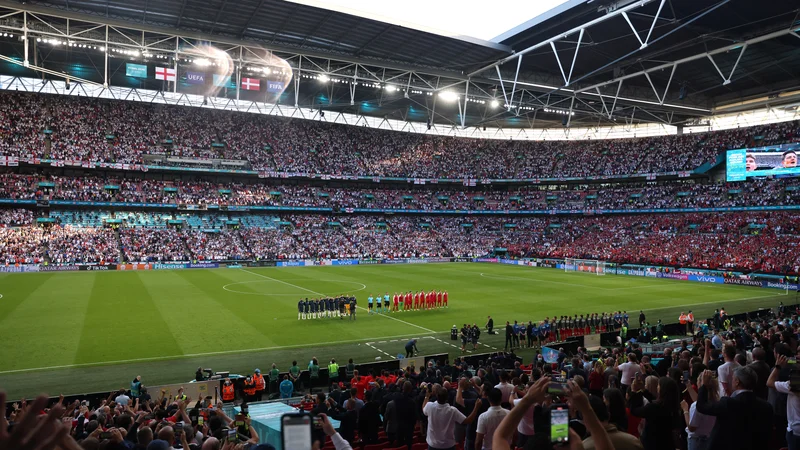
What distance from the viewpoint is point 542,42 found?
117ft

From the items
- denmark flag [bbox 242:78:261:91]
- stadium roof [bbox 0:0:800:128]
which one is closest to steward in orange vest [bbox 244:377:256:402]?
denmark flag [bbox 242:78:261:91]

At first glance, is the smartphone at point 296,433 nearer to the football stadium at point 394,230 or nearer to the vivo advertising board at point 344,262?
the football stadium at point 394,230

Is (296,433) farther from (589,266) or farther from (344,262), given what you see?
(344,262)

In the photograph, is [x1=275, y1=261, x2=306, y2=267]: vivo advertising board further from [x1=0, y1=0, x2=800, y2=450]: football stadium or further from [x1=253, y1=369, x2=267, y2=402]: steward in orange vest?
[x1=253, y1=369, x2=267, y2=402]: steward in orange vest

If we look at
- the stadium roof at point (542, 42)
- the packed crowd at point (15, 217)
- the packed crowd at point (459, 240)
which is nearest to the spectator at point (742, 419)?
the stadium roof at point (542, 42)

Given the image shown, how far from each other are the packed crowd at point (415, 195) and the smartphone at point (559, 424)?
63560 mm

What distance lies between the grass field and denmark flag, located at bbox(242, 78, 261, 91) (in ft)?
45.3

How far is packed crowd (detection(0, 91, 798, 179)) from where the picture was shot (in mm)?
58938

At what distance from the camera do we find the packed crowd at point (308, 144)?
58938 millimetres

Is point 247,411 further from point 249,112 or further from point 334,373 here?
point 249,112

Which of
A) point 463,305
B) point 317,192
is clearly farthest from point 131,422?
point 317,192

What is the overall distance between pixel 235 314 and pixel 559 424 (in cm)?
2733

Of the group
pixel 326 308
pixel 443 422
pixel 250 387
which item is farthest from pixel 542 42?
pixel 443 422

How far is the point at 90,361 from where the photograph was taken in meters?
19.1
